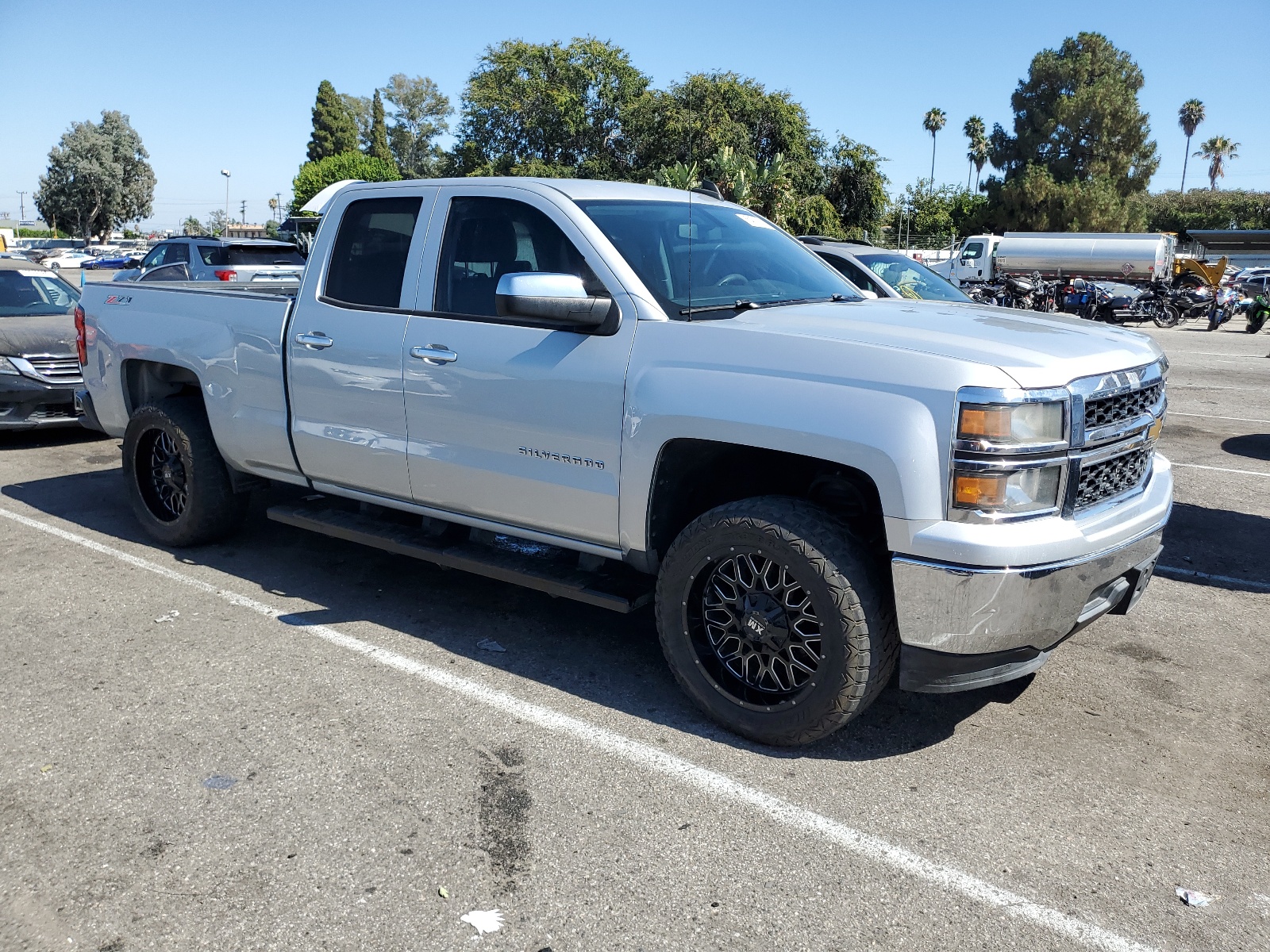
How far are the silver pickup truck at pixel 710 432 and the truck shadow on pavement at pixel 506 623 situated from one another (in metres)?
0.27

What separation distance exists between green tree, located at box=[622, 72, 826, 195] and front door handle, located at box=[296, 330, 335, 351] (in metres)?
44.6

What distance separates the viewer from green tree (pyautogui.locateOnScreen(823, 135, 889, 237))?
162 feet

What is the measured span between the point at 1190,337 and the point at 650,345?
2477 centimetres

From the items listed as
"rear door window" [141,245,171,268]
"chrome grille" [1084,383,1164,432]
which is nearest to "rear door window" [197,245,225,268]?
"rear door window" [141,245,171,268]

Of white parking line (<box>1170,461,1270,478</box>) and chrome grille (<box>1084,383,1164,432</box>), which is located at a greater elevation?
chrome grille (<box>1084,383,1164,432</box>)

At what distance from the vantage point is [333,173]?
73.1 meters

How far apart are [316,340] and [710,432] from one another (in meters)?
2.27

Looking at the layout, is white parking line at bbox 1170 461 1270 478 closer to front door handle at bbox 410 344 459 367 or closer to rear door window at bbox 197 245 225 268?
front door handle at bbox 410 344 459 367

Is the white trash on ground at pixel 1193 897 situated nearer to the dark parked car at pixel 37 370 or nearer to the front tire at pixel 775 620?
the front tire at pixel 775 620

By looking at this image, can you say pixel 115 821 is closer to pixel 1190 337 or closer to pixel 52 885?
pixel 52 885

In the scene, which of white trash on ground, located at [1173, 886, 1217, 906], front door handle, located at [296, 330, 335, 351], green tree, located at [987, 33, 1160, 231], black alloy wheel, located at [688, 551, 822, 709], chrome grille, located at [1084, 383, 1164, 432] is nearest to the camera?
white trash on ground, located at [1173, 886, 1217, 906]

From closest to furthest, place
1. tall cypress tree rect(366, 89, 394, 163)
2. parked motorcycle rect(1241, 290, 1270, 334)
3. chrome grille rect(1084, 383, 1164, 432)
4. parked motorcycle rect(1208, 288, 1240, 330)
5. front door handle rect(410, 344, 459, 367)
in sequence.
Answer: chrome grille rect(1084, 383, 1164, 432), front door handle rect(410, 344, 459, 367), parked motorcycle rect(1241, 290, 1270, 334), parked motorcycle rect(1208, 288, 1240, 330), tall cypress tree rect(366, 89, 394, 163)

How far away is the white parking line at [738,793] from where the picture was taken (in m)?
2.77

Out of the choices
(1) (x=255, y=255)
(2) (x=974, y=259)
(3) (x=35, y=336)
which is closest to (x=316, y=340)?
(3) (x=35, y=336)
